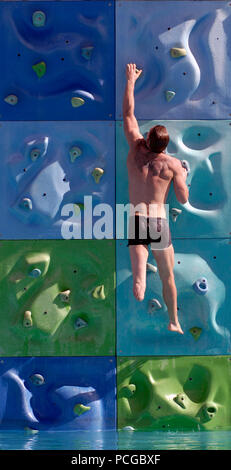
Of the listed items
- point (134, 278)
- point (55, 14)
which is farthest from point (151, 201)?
point (55, 14)

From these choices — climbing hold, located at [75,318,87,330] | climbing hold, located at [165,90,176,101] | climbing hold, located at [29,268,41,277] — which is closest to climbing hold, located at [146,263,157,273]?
climbing hold, located at [75,318,87,330]

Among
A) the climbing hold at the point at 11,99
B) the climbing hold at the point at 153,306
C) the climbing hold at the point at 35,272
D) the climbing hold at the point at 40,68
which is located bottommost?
the climbing hold at the point at 153,306

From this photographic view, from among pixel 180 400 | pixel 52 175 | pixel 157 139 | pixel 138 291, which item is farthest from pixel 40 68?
pixel 180 400

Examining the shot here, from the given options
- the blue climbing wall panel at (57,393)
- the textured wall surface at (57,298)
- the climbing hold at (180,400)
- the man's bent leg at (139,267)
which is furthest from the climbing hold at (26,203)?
the climbing hold at (180,400)

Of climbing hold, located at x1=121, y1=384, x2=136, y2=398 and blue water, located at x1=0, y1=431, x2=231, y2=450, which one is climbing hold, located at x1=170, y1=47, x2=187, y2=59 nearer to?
climbing hold, located at x1=121, y1=384, x2=136, y2=398

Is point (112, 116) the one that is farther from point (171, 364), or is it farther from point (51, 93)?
point (171, 364)

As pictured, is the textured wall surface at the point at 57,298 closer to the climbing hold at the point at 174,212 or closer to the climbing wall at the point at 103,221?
the climbing wall at the point at 103,221

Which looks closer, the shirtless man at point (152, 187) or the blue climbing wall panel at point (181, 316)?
the shirtless man at point (152, 187)
